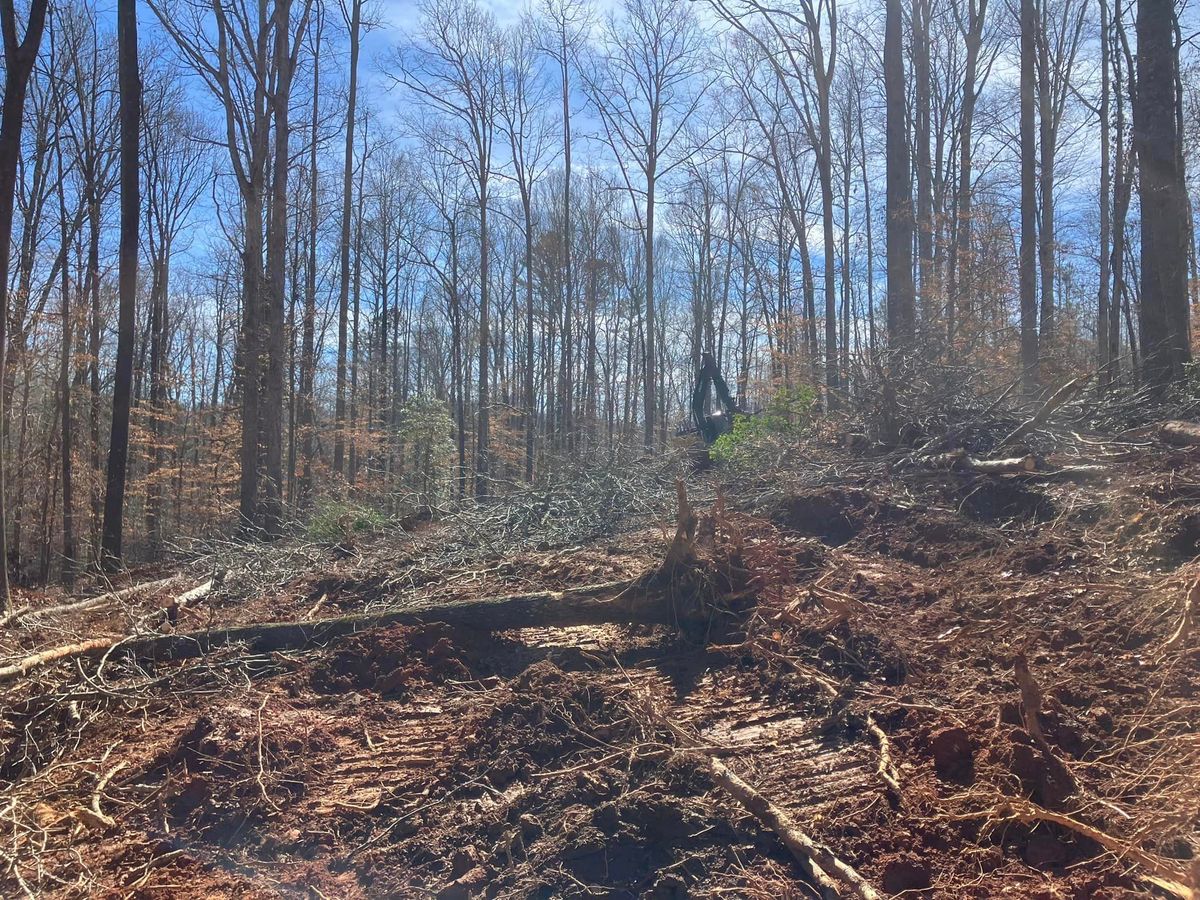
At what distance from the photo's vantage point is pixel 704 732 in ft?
13.2

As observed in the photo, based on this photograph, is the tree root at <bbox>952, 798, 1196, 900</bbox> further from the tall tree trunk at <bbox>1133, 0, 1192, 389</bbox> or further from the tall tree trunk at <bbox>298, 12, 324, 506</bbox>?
the tall tree trunk at <bbox>298, 12, 324, 506</bbox>

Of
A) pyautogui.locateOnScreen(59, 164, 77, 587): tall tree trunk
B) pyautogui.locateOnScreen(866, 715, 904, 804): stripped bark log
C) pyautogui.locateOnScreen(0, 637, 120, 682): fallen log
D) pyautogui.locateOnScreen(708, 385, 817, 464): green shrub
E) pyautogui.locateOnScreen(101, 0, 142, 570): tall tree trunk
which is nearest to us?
pyautogui.locateOnScreen(866, 715, 904, 804): stripped bark log

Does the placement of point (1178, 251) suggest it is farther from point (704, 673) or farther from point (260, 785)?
point (260, 785)

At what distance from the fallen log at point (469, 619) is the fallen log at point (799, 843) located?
2006mm

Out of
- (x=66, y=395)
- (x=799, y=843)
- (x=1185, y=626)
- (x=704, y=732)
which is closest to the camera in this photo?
(x=799, y=843)

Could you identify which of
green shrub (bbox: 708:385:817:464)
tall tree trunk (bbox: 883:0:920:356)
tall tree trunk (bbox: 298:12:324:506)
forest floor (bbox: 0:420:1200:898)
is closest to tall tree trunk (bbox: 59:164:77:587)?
tall tree trunk (bbox: 298:12:324:506)

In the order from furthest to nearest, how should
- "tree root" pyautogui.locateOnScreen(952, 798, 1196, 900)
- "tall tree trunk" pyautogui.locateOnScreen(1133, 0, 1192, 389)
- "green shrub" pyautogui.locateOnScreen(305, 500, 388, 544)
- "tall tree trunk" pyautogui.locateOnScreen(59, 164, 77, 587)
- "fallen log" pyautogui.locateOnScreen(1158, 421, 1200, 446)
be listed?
"tall tree trunk" pyautogui.locateOnScreen(59, 164, 77, 587), "green shrub" pyautogui.locateOnScreen(305, 500, 388, 544), "tall tree trunk" pyautogui.locateOnScreen(1133, 0, 1192, 389), "fallen log" pyautogui.locateOnScreen(1158, 421, 1200, 446), "tree root" pyautogui.locateOnScreen(952, 798, 1196, 900)

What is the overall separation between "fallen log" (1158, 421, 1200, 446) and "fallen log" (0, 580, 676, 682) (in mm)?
4742

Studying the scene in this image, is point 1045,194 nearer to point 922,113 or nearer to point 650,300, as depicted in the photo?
point 922,113

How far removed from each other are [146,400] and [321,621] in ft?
68.1

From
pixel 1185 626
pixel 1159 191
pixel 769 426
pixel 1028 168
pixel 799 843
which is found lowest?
pixel 799 843

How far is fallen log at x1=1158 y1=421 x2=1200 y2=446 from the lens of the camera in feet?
21.0

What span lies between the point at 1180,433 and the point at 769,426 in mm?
4958

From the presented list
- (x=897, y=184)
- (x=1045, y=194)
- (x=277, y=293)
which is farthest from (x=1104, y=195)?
(x=277, y=293)
